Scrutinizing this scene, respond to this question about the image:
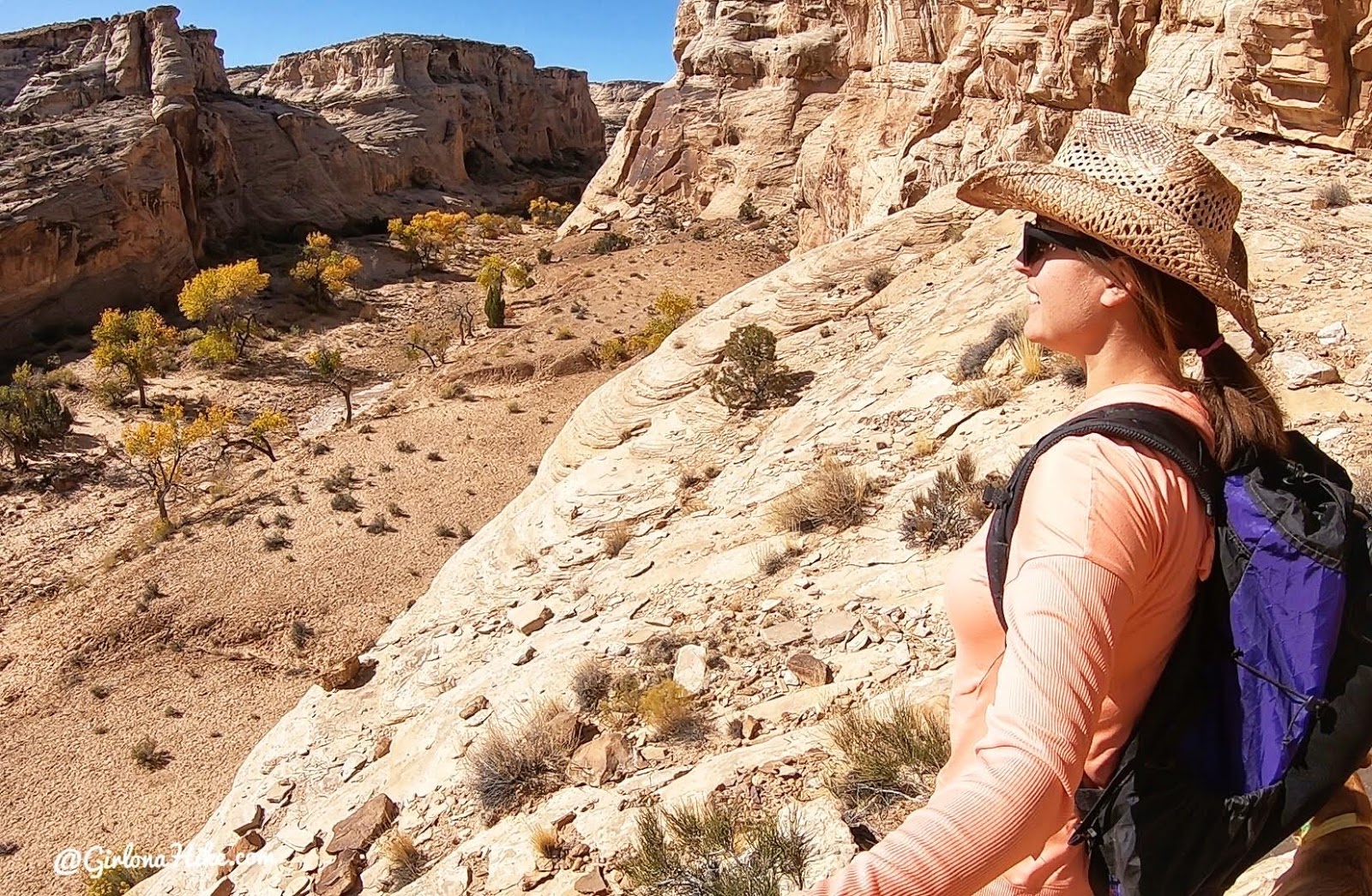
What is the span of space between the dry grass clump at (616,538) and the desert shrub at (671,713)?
2971 mm

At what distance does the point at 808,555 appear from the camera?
650 centimetres

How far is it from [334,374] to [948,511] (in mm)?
23776

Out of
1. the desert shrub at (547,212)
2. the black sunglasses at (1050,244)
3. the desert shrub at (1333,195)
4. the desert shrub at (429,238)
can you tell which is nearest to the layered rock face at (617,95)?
the desert shrub at (547,212)

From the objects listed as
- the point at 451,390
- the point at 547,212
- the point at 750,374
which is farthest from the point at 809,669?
the point at 547,212

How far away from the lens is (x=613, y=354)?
2328 cm

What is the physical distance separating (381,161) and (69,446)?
3150cm

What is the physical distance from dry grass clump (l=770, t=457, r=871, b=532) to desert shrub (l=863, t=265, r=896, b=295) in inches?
181

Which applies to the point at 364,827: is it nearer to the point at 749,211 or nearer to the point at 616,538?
Result: the point at 616,538

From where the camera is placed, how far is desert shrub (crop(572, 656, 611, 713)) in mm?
5730

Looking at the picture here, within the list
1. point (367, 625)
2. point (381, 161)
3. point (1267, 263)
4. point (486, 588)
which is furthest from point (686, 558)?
point (381, 161)

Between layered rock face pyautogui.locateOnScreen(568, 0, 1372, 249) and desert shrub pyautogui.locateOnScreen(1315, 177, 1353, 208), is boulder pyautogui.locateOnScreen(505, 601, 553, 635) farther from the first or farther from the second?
desert shrub pyautogui.locateOnScreen(1315, 177, 1353, 208)

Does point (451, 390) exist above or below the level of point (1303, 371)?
below

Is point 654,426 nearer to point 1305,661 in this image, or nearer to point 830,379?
point 830,379

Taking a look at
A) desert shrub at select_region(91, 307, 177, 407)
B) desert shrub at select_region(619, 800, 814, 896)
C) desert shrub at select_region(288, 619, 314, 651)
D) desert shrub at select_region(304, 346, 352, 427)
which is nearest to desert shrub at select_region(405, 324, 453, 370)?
desert shrub at select_region(304, 346, 352, 427)
